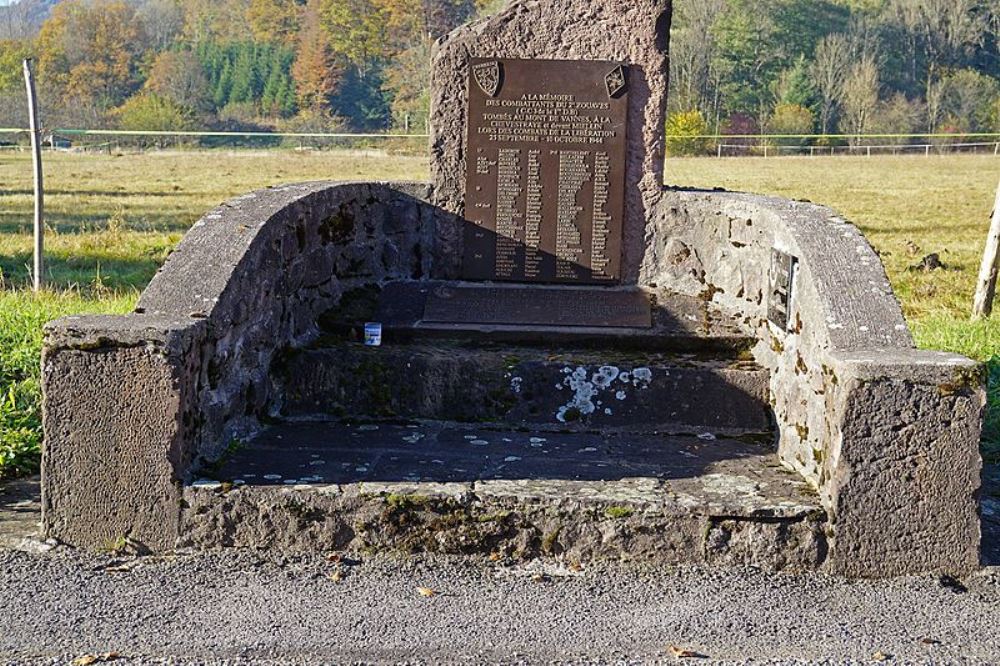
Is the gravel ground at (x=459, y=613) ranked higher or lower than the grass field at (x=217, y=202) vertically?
lower

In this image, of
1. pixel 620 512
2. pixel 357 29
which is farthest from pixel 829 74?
pixel 620 512

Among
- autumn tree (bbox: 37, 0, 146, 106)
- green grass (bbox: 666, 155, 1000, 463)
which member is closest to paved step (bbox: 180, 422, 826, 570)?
green grass (bbox: 666, 155, 1000, 463)

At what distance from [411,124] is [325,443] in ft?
160

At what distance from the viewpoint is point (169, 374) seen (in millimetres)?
4629

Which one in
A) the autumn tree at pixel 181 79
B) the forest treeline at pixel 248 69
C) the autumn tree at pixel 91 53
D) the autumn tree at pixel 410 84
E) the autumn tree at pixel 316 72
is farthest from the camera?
the autumn tree at pixel 91 53

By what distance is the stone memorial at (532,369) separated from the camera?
462 cm

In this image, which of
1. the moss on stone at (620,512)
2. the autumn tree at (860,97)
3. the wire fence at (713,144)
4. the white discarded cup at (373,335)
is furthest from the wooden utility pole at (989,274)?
the autumn tree at (860,97)

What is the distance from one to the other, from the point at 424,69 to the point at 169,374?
4900 cm

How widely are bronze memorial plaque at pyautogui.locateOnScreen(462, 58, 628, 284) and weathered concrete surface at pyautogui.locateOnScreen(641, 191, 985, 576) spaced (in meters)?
1.67

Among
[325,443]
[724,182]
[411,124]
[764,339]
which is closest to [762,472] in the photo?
[764,339]

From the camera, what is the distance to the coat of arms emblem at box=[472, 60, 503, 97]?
7.01 meters

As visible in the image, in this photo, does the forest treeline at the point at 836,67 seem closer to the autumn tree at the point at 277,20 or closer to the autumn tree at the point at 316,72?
the autumn tree at the point at 316,72

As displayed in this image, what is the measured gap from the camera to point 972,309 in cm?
1066

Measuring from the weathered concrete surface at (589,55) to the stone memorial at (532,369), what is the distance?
0.02 meters
